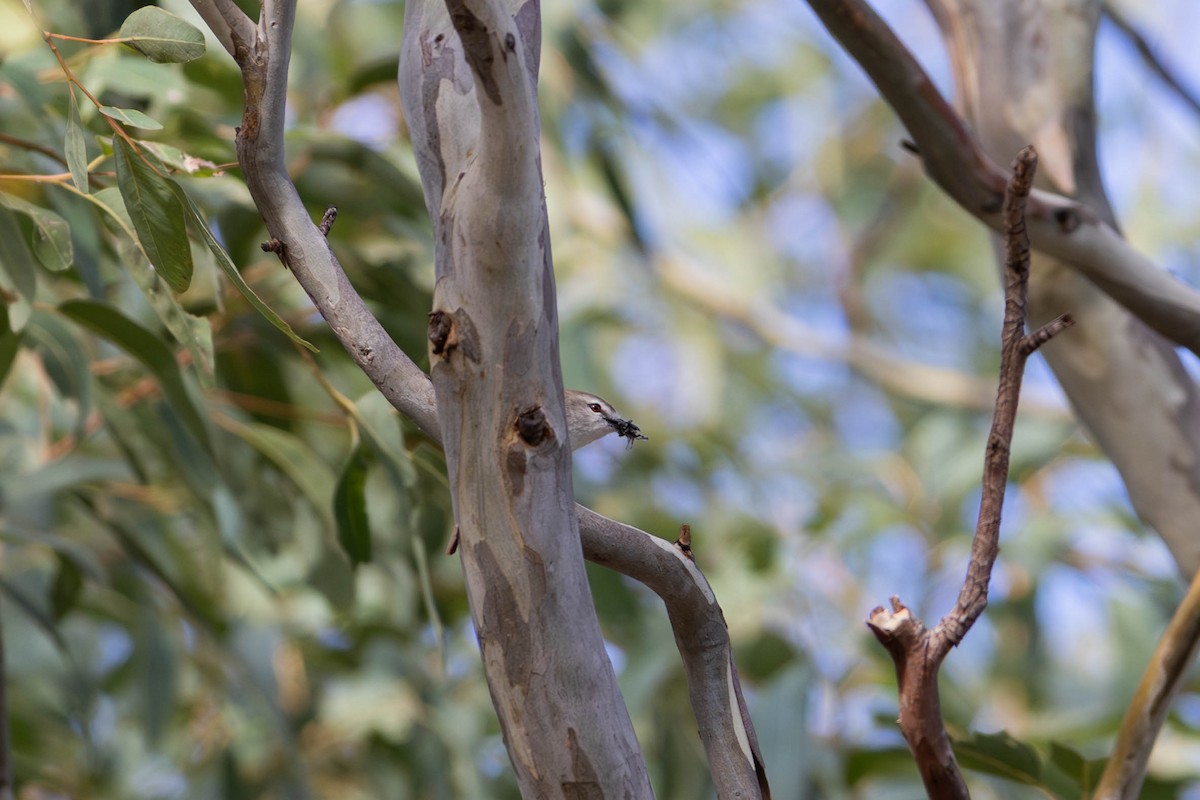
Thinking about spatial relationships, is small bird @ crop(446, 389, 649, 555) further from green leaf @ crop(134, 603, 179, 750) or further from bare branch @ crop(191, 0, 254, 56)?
green leaf @ crop(134, 603, 179, 750)

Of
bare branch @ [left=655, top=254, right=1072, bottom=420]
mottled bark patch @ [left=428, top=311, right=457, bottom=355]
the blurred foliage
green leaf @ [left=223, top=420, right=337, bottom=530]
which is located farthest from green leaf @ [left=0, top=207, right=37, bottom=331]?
bare branch @ [left=655, top=254, right=1072, bottom=420]

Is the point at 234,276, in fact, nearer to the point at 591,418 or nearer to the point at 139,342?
the point at 591,418

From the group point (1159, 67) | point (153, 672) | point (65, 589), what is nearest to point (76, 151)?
point (65, 589)

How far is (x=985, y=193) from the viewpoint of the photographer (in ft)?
2.77

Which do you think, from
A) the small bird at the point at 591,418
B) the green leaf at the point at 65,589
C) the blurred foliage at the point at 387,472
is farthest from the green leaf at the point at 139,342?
the small bird at the point at 591,418

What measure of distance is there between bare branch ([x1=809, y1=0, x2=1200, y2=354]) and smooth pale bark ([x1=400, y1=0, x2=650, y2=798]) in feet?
1.37

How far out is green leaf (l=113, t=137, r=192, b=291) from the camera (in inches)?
23.5

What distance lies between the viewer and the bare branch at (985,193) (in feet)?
2.62

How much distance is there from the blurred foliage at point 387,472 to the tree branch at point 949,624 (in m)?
0.19

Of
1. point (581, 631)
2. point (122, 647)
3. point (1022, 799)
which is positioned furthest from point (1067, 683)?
point (581, 631)

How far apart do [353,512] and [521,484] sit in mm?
434

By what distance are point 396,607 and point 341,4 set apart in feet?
2.86

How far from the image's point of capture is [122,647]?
2.05 metres

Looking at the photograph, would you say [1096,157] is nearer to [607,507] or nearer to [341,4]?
[607,507]
